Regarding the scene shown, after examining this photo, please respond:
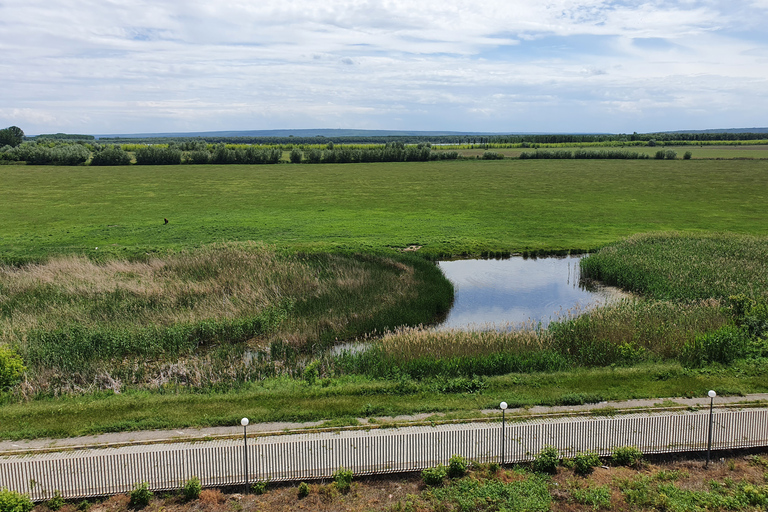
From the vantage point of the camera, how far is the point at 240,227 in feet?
184

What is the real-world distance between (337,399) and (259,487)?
16.5 ft

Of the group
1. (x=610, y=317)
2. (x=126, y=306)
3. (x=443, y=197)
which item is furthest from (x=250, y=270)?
(x=443, y=197)

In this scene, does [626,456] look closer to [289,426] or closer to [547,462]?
[547,462]

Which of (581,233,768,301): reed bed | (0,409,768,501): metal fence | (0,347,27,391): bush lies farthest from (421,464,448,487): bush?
(581,233,768,301): reed bed

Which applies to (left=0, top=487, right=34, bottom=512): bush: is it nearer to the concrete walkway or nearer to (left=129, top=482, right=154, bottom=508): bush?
(left=129, top=482, right=154, bottom=508): bush

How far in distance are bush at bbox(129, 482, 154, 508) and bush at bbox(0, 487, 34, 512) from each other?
214cm

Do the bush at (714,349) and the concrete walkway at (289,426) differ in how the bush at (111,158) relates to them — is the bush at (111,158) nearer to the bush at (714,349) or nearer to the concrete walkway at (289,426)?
the concrete walkway at (289,426)

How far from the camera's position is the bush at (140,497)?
43.7 feet

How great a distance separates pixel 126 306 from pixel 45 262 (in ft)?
44.9

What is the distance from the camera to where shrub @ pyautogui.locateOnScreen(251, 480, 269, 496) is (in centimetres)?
1385

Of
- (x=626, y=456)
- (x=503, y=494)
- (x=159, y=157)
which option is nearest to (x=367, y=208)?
(x=626, y=456)

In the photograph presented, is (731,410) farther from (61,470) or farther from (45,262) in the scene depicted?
(45,262)

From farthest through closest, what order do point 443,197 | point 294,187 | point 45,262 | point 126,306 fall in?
point 294,187
point 443,197
point 45,262
point 126,306

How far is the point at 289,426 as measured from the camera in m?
16.6
